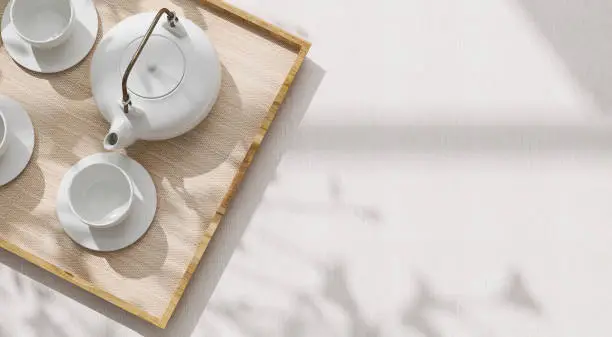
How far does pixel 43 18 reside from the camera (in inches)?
50.7

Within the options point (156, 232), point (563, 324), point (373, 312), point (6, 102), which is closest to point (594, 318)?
point (563, 324)

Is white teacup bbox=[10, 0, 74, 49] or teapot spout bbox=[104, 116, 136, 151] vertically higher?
white teacup bbox=[10, 0, 74, 49]

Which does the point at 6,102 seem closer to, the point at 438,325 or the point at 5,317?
the point at 5,317

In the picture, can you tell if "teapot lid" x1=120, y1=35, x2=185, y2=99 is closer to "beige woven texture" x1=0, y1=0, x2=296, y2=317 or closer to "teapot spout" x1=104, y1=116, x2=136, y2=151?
"teapot spout" x1=104, y1=116, x2=136, y2=151

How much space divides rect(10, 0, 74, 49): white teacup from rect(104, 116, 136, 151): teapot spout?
8.0 inches

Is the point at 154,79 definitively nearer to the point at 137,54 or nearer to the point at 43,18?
the point at 137,54

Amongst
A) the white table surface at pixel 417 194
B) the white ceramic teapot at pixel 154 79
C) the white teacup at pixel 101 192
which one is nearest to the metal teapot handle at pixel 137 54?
the white ceramic teapot at pixel 154 79

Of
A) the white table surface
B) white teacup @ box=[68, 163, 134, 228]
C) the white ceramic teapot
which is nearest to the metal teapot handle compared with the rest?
the white ceramic teapot

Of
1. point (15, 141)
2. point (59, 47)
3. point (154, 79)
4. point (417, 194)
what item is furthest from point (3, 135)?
point (417, 194)

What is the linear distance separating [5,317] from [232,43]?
0.59m

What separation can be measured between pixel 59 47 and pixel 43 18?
5 cm

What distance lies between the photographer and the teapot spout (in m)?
A: 1.15

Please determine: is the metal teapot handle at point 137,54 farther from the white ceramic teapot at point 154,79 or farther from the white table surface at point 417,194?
the white table surface at point 417,194

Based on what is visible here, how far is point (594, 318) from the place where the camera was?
4.42ft
